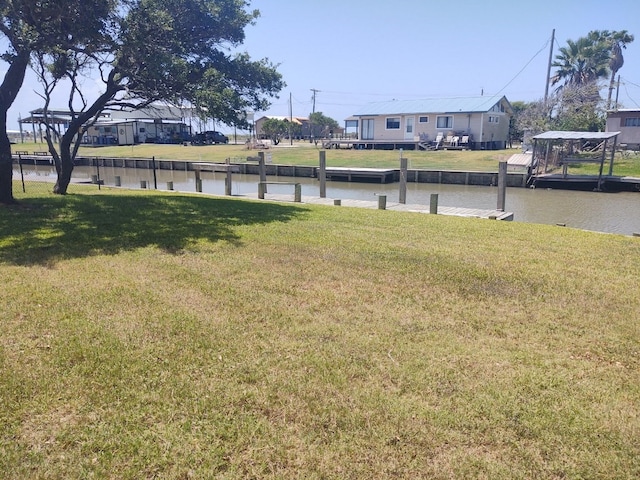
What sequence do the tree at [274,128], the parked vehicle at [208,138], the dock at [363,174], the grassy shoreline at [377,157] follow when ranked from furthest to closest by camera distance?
the tree at [274,128] < the parked vehicle at [208,138] < the dock at [363,174] < the grassy shoreline at [377,157]

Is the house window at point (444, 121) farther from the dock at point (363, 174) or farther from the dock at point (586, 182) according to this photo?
the dock at point (586, 182)

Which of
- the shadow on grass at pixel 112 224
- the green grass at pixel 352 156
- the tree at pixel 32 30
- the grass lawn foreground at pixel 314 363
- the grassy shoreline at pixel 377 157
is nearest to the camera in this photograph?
the grass lawn foreground at pixel 314 363

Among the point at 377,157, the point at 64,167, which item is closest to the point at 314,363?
the point at 64,167

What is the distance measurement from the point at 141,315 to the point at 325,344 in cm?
174

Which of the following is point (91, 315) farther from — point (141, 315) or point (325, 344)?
point (325, 344)

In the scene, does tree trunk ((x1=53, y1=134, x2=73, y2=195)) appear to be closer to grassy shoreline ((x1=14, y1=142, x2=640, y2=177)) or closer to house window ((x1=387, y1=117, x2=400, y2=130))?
grassy shoreline ((x1=14, y1=142, x2=640, y2=177))

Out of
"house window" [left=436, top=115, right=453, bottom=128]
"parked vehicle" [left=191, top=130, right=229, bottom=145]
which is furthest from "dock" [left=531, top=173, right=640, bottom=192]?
"parked vehicle" [left=191, top=130, right=229, bottom=145]

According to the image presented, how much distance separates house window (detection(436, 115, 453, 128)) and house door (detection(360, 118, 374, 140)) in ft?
20.6

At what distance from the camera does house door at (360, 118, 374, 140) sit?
47.4 meters

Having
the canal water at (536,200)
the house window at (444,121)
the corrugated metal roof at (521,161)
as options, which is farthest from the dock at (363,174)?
the house window at (444,121)

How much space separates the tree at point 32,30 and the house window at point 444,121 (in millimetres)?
36999

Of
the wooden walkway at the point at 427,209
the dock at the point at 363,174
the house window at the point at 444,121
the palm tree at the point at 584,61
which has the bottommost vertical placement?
the wooden walkway at the point at 427,209

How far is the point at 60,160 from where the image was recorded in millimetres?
15375

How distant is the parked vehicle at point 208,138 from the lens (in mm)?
57250
